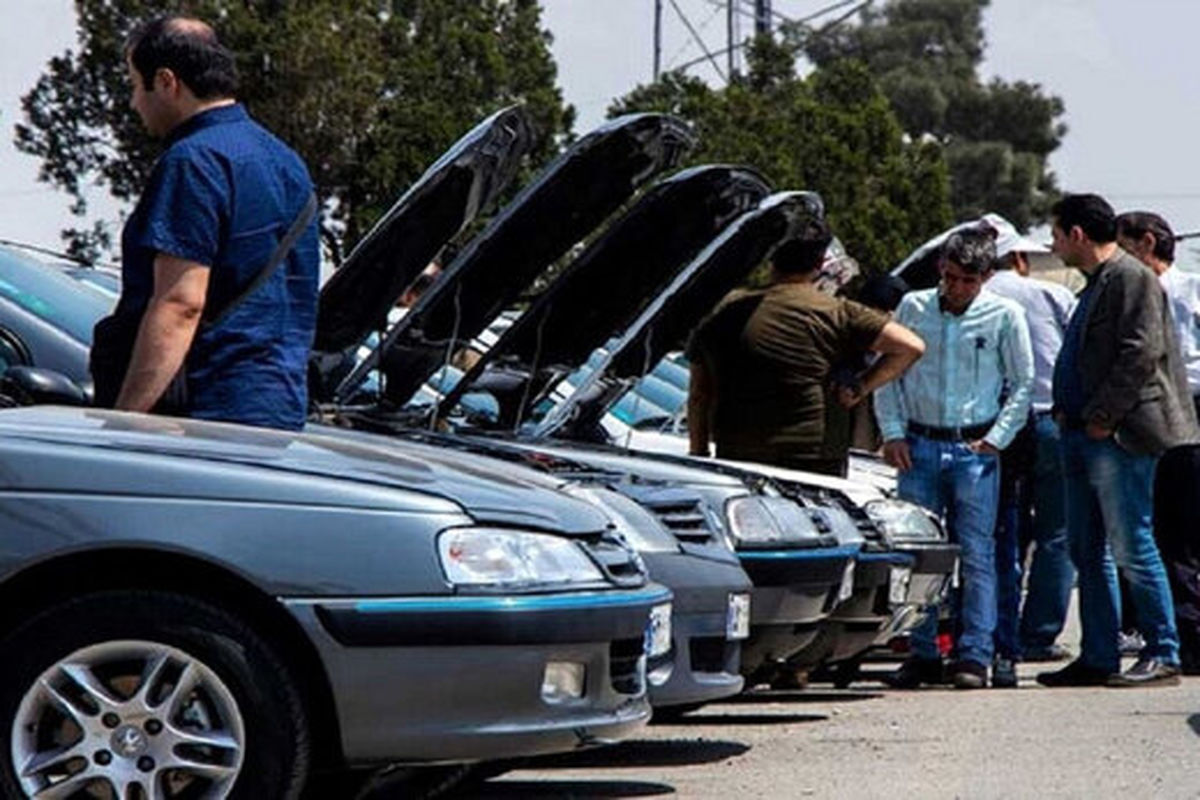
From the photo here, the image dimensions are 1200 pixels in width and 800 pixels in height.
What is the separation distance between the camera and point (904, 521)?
10906 millimetres

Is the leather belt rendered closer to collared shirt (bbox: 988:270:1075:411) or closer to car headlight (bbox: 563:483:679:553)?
collared shirt (bbox: 988:270:1075:411)

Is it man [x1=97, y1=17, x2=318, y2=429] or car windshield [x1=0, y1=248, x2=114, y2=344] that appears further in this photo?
car windshield [x1=0, y1=248, x2=114, y2=344]

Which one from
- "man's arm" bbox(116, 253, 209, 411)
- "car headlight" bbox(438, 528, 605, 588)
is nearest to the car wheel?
"car headlight" bbox(438, 528, 605, 588)

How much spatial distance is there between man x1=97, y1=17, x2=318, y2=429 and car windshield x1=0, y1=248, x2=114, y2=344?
127cm

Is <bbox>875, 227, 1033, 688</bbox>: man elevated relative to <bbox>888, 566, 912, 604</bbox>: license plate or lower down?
elevated

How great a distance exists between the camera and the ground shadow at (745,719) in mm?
10570

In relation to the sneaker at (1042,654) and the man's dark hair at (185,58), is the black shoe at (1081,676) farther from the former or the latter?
the man's dark hair at (185,58)

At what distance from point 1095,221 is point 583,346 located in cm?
233

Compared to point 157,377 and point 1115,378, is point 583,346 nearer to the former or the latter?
point 1115,378

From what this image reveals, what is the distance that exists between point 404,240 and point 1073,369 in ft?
10.5

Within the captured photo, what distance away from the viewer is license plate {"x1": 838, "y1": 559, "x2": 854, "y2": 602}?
9.80m

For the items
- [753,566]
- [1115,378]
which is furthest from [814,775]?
[1115,378]

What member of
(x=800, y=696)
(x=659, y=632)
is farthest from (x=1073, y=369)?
(x=659, y=632)

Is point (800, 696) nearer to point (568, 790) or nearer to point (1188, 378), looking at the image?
point (1188, 378)
